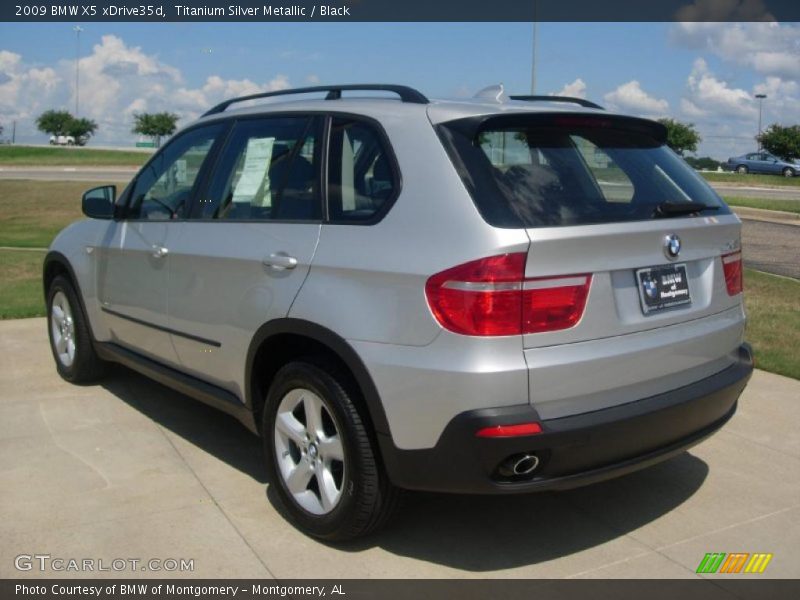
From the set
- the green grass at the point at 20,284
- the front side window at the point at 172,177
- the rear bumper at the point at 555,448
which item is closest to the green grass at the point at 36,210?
the green grass at the point at 20,284

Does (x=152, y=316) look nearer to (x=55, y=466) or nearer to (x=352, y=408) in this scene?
(x=55, y=466)

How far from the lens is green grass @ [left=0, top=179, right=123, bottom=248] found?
15.7 metres

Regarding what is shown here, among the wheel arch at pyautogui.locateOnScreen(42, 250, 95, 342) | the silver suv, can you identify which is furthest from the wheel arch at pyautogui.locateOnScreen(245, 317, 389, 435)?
the wheel arch at pyautogui.locateOnScreen(42, 250, 95, 342)

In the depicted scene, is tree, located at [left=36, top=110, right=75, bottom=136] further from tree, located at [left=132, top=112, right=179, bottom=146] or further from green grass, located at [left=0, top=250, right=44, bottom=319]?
green grass, located at [left=0, top=250, right=44, bottom=319]

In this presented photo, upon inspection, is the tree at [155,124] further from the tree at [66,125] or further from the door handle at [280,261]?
the door handle at [280,261]

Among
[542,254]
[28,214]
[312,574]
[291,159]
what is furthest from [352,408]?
[28,214]

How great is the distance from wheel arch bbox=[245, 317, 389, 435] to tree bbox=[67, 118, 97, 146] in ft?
255

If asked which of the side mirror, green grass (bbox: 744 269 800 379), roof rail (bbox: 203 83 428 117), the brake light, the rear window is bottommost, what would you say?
green grass (bbox: 744 269 800 379)

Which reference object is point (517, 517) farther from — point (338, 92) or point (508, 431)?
point (338, 92)

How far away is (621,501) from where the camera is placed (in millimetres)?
4102

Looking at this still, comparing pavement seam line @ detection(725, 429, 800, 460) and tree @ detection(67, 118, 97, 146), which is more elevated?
tree @ detection(67, 118, 97, 146)

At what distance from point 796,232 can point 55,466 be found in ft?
46.9

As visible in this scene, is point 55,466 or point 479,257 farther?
point 55,466

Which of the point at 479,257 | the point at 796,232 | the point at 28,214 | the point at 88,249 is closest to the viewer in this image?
the point at 479,257
